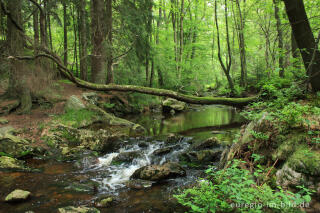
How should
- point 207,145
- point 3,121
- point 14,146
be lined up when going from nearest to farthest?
1. point 14,146
2. point 207,145
3. point 3,121

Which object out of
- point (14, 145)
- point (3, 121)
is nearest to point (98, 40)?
point (3, 121)

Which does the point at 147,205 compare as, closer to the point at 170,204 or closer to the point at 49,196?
the point at 170,204

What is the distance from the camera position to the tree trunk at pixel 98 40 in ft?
39.7

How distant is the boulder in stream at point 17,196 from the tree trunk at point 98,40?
9.21 m

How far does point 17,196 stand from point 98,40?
34.5 ft

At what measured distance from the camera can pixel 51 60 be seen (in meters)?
8.24

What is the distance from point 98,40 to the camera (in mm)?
12312

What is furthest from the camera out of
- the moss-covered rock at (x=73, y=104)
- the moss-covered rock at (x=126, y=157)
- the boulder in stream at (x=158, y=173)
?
the moss-covered rock at (x=73, y=104)

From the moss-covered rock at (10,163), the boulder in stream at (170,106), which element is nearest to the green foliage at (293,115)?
the moss-covered rock at (10,163)

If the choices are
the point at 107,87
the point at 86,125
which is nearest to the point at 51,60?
the point at 107,87

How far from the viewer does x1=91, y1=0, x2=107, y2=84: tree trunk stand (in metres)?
12.1

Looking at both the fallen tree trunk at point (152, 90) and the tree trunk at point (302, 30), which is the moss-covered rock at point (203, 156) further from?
the tree trunk at point (302, 30)

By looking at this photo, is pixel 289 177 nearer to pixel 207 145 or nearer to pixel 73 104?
pixel 207 145

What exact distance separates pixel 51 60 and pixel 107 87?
268 centimetres
